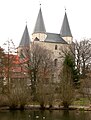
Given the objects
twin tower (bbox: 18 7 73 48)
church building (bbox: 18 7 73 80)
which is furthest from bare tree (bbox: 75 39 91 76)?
twin tower (bbox: 18 7 73 48)

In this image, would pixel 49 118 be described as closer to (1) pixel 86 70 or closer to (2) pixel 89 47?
(1) pixel 86 70

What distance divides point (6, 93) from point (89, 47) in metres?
29.6

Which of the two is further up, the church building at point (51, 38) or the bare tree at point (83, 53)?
the church building at point (51, 38)

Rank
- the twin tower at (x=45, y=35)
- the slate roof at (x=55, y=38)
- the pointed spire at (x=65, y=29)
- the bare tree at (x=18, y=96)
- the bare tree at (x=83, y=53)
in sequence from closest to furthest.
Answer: the bare tree at (x=18, y=96) → the bare tree at (x=83, y=53) → the twin tower at (x=45, y=35) → the slate roof at (x=55, y=38) → the pointed spire at (x=65, y=29)

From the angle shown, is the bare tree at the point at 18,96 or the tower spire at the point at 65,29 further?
Answer: the tower spire at the point at 65,29

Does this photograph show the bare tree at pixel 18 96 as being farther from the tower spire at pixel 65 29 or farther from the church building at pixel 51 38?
the tower spire at pixel 65 29

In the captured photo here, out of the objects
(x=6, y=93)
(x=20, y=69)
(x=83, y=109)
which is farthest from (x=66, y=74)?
(x=20, y=69)

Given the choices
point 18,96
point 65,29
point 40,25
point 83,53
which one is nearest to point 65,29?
point 65,29

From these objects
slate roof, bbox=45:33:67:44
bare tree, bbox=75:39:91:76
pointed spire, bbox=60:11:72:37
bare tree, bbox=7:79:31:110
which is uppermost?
pointed spire, bbox=60:11:72:37

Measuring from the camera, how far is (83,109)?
1169 inches

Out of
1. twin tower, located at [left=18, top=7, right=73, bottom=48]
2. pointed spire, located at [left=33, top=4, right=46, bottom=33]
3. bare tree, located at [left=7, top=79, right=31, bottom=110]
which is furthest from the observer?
twin tower, located at [left=18, top=7, right=73, bottom=48]

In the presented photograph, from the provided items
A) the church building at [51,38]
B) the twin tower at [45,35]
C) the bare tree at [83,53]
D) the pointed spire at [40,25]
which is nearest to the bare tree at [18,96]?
the bare tree at [83,53]

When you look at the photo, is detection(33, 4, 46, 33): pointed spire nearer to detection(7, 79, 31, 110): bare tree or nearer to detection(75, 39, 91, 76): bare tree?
detection(75, 39, 91, 76): bare tree

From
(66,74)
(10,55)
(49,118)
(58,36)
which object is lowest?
(49,118)
